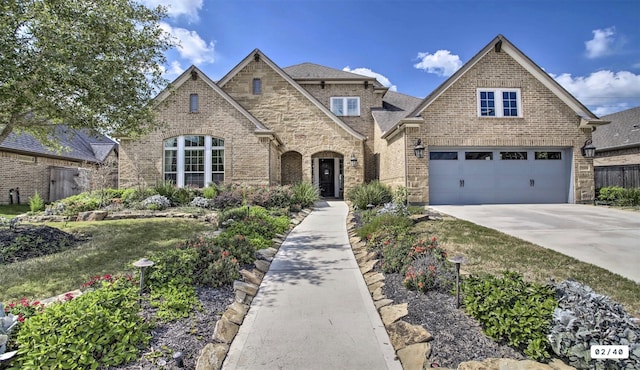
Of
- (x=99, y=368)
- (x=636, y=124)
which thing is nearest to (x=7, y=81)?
(x=99, y=368)

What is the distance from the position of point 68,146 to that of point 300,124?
10.3 metres

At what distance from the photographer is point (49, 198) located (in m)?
16.9

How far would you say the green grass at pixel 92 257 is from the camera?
14.4 feet

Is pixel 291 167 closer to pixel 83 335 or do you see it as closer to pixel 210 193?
pixel 210 193

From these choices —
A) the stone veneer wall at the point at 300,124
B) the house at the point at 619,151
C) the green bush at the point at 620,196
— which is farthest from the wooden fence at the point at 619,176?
the stone veneer wall at the point at 300,124

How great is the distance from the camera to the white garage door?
1341 centimetres

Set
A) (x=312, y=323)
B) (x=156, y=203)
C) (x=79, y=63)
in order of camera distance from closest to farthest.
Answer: (x=312, y=323), (x=79, y=63), (x=156, y=203)

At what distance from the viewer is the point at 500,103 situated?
13.6 meters

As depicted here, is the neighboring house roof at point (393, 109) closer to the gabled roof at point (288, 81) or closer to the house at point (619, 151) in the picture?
the gabled roof at point (288, 81)

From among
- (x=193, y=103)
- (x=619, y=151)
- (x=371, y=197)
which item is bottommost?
(x=371, y=197)

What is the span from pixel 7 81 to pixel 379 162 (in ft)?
50.4

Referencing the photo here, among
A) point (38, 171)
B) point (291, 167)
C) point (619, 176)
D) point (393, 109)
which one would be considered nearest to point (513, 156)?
point (619, 176)

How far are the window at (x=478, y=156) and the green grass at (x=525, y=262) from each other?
6918 mm

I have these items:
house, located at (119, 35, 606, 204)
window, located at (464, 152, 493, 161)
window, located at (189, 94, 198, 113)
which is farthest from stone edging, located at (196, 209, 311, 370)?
window, located at (189, 94, 198, 113)
